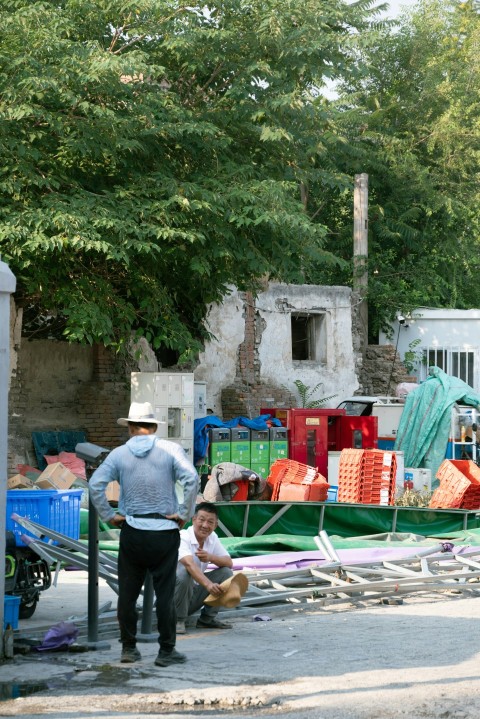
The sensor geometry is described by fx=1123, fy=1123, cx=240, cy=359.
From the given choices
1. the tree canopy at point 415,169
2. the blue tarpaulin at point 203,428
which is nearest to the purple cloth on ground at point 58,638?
the blue tarpaulin at point 203,428

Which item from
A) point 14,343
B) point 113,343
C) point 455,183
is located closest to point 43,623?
point 113,343

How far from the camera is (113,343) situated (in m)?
17.9

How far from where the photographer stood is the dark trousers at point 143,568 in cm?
744

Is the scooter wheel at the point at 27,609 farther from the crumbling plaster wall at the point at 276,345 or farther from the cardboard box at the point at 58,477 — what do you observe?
the crumbling plaster wall at the point at 276,345

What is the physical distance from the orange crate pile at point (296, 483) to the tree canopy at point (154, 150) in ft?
8.65

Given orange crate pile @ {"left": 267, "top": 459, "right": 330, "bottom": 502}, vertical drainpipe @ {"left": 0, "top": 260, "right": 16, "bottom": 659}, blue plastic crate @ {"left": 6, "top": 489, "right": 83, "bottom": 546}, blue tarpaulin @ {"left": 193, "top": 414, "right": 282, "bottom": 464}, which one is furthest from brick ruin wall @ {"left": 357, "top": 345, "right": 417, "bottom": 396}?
vertical drainpipe @ {"left": 0, "top": 260, "right": 16, "bottom": 659}

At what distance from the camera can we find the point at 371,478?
18.1 meters

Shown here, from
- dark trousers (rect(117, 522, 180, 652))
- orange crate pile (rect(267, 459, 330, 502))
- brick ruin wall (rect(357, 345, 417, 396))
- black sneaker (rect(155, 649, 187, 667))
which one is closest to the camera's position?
black sneaker (rect(155, 649, 187, 667))

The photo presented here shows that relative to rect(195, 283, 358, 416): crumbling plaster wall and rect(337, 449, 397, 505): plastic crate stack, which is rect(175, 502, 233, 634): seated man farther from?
rect(195, 283, 358, 416): crumbling plaster wall

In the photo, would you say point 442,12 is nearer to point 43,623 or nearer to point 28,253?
point 28,253

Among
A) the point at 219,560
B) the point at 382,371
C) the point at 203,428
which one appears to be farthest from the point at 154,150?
the point at 382,371

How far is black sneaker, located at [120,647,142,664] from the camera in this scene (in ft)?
24.2

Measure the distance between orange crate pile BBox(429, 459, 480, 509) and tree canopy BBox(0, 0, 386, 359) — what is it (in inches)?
166

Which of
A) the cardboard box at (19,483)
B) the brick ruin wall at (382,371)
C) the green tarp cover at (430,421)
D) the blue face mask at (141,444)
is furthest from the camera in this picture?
the brick ruin wall at (382,371)
